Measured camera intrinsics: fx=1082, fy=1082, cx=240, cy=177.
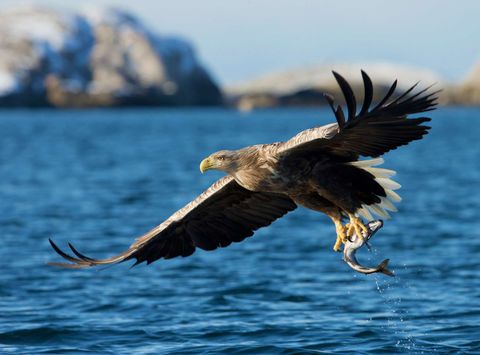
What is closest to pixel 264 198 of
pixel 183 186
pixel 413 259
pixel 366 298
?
pixel 366 298

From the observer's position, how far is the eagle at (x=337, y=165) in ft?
26.2

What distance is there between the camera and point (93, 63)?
128m

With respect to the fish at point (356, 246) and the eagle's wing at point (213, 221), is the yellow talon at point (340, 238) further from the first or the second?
the eagle's wing at point (213, 221)

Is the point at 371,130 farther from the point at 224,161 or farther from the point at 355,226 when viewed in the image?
the point at 224,161

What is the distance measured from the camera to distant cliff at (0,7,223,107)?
11675cm

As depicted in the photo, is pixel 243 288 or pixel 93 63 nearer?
pixel 243 288

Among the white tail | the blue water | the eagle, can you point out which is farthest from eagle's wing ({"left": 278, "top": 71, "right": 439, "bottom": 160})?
the blue water

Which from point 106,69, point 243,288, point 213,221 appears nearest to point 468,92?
point 106,69

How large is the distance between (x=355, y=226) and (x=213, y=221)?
1870mm

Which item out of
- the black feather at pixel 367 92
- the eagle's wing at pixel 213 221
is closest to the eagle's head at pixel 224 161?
the eagle's wing at pixel 213 221

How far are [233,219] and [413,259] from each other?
477 cm

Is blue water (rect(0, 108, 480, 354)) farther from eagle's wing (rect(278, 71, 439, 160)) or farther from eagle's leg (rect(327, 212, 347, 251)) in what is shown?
eagle's wing (rect(278, 71, 439, 160))

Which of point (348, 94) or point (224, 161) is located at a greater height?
point (348, 94)

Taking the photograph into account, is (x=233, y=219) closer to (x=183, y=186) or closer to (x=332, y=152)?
(x=332, y=152)
